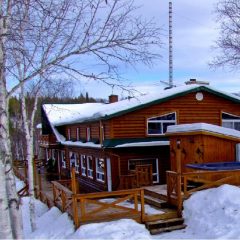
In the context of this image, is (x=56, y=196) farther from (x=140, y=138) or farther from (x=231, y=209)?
(x=231, y=209)

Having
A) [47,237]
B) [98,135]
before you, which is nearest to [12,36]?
[47,237]

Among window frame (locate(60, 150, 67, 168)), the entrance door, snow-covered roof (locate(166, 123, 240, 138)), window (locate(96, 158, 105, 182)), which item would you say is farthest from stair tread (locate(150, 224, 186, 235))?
window frame (locate(60, 150, 67, 168))

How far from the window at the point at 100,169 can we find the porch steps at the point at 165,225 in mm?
8552

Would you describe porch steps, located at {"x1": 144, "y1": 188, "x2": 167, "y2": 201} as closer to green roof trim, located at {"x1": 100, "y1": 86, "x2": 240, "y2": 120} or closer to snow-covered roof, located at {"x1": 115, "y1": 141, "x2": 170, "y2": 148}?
snow-covered roof, located at {"x1": 115, "y1": 141, "x2": 170, "y2": 148}

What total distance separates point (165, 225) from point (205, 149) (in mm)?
3983

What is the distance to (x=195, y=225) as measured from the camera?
11.1 metres

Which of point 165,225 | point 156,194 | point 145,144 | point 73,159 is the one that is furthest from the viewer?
point 73,159

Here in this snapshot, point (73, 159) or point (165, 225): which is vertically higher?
point (73, 159)

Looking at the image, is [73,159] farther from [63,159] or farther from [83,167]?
[63,159]

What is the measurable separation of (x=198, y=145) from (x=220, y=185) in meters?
2.55

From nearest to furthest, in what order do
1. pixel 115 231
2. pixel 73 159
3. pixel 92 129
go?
pixel 115 231 → pixel 92 129 → pixel 73 159

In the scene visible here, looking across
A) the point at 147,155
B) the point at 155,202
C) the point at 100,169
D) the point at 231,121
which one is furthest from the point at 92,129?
the point at 155,202

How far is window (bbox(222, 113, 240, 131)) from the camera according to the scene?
2114cm

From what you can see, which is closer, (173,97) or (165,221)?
(165,221)
